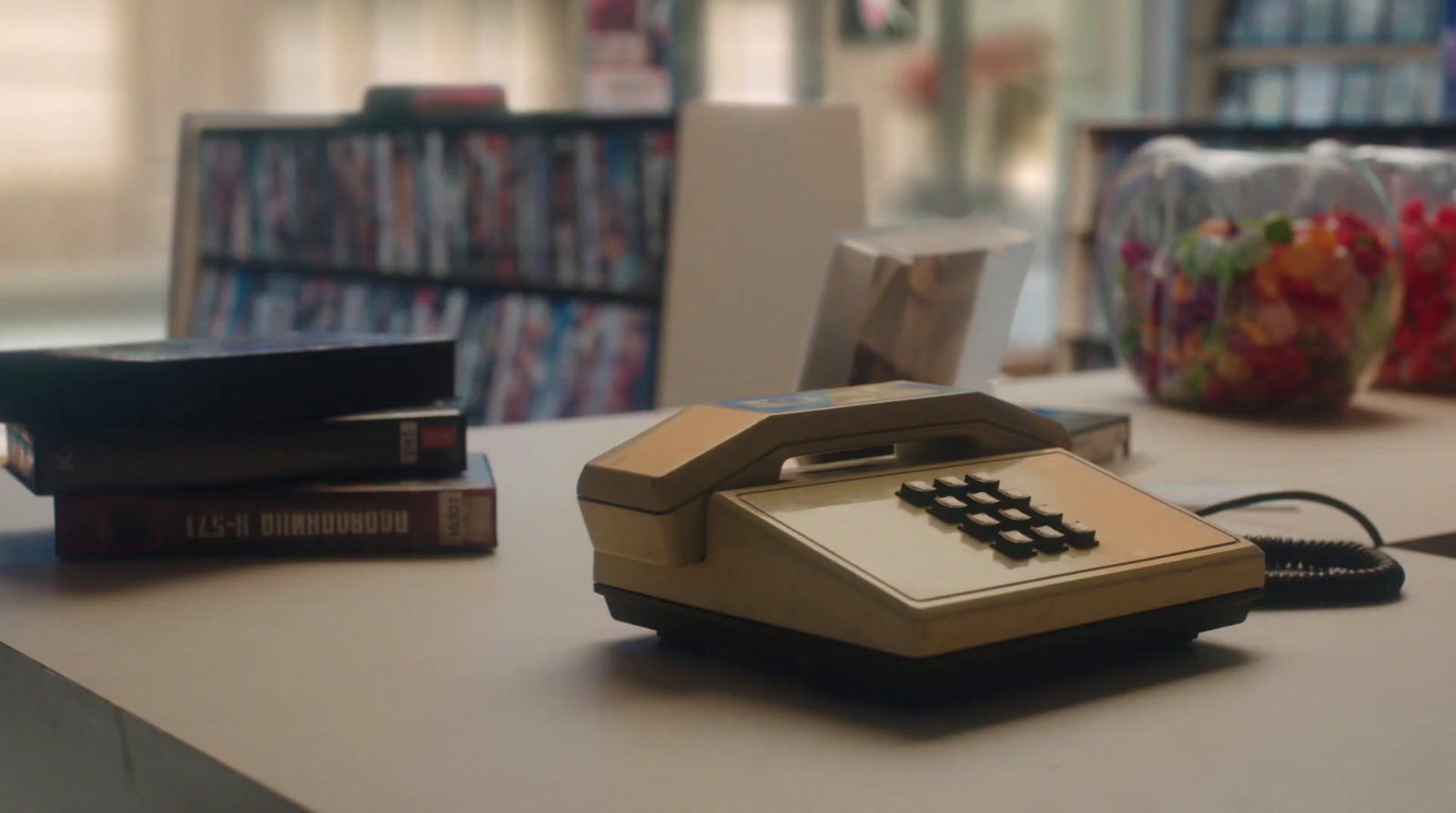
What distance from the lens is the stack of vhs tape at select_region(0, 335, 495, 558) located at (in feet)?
2.68

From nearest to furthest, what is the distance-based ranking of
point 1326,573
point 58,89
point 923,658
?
point 923,658 < point 1326,573 < point 58,89

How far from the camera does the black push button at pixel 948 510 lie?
63 centimetres

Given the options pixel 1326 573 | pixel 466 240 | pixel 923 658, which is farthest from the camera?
pixel 466 240

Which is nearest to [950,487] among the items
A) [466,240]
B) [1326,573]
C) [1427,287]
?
[1326,573]

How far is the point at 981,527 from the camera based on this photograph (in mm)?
618

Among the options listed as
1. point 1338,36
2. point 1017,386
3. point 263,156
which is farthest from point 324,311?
point 1338,36

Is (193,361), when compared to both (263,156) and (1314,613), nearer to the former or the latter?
(1314,613)

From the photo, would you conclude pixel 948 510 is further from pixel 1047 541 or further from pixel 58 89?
pixel 58 89

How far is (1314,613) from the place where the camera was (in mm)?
719

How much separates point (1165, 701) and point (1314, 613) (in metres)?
0.16

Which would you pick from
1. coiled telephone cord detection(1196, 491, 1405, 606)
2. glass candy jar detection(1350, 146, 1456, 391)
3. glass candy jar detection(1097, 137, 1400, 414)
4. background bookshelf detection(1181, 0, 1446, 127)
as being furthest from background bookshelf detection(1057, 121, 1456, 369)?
coiled telephone cord detection(1196, 491, 1405, 606)

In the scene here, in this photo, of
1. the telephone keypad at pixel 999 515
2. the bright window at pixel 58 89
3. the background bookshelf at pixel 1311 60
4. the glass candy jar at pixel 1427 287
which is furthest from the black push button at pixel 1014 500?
the background bookshelf at pixel 1311 60

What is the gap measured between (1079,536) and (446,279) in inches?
94.5

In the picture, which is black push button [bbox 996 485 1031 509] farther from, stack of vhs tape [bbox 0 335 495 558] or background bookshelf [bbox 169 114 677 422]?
background bookshelf [bbox 169 114 677 422]
